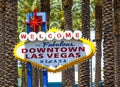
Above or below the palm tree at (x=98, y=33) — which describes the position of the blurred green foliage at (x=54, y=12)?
above

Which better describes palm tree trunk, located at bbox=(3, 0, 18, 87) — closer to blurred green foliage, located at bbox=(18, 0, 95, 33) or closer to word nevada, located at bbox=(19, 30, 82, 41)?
word nevada, located at bbox=(19, 30, 82, 41)

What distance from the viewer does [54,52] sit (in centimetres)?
2195

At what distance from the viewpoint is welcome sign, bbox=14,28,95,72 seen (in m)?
21.8

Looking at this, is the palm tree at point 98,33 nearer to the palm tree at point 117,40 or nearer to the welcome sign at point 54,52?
the palm tree at point 117,40

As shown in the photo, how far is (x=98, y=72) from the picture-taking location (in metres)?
50.0

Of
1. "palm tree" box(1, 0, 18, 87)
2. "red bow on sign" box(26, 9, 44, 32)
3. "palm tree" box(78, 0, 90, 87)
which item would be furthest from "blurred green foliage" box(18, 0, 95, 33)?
"red bow on sign" box(26, 9, 44, 32)

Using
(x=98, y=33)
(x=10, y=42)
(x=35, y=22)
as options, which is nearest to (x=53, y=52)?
(x=35, y=22)

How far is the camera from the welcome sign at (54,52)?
21750 millimetres

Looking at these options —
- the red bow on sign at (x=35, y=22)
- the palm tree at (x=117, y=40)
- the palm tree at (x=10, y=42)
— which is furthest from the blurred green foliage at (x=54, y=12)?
the red bow on sign at (x=35, y=22)

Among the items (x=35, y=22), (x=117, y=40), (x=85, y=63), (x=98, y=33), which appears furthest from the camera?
(x=98, y=33)

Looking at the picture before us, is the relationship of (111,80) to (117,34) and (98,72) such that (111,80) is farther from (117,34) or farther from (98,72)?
(98,72)

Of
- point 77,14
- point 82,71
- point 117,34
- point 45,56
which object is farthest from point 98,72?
point 45,56

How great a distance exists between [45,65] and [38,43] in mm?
1076

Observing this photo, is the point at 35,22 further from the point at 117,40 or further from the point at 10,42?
the point at 117,40
